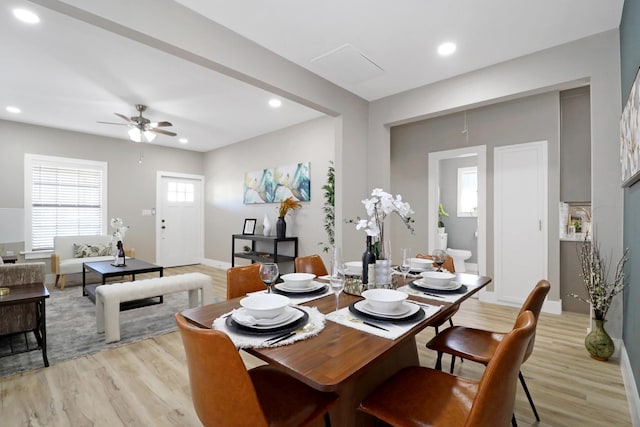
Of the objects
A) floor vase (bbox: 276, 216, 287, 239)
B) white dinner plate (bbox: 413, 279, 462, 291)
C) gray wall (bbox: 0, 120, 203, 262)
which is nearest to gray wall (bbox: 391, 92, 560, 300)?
floor vase (bbox: 276, 216, 287, 239)

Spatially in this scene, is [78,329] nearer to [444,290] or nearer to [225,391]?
[225,391]

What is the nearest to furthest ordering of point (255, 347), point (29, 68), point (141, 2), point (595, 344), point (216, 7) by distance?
point (255, 347) → point (141, 2) → point (216, 7) → point (595, 344) → point (29, 68)

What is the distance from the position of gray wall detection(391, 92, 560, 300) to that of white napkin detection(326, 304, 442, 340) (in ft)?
10.1

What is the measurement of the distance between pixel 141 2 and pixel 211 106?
7.53 feet

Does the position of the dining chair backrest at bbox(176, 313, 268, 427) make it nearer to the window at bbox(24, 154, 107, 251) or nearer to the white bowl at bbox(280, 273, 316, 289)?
the white bowl at bbox(280, 273, 316, 289)

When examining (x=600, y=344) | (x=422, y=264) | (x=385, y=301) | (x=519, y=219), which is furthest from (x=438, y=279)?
(x=519, y=219)

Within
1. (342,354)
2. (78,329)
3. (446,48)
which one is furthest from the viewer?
(78,329)

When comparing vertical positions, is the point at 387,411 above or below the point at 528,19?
below

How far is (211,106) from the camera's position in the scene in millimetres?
4309

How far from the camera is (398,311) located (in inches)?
54.1

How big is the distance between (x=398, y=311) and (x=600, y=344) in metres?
2.20

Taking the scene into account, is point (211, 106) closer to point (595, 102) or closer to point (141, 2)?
point (141, 2)

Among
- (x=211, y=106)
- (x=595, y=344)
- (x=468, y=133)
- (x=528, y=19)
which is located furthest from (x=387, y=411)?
(x=211, y=106)

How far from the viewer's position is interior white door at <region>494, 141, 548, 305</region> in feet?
12.1
